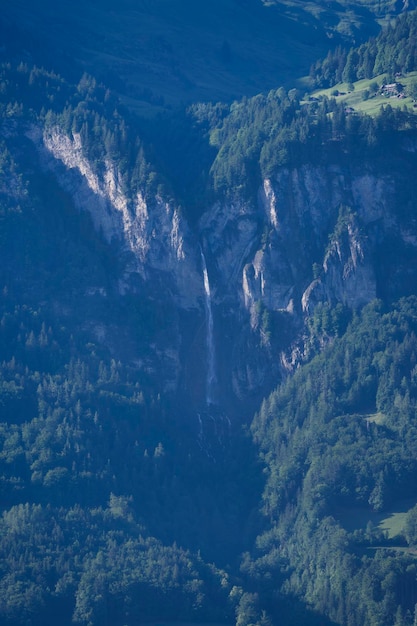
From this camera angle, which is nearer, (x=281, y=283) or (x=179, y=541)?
(x=179, y=541)

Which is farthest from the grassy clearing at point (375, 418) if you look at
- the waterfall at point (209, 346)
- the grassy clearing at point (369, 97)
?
the grassy clearing at point (369, 97)

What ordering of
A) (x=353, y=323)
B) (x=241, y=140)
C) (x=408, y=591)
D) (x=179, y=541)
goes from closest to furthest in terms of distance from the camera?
1. (x=408, y=591)
2. (x=179, y=541)
3. (x=353, y=323)
4. (x=241, y=140)

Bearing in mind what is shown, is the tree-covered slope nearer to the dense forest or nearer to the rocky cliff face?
the dense forest

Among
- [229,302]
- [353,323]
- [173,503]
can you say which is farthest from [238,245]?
[173,503]

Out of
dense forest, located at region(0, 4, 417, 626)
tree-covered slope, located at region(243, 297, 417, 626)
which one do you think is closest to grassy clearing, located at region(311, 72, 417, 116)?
dense forest, located at region(0, 4, 417, 626)

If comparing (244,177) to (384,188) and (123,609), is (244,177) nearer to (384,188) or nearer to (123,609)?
(384,188)
